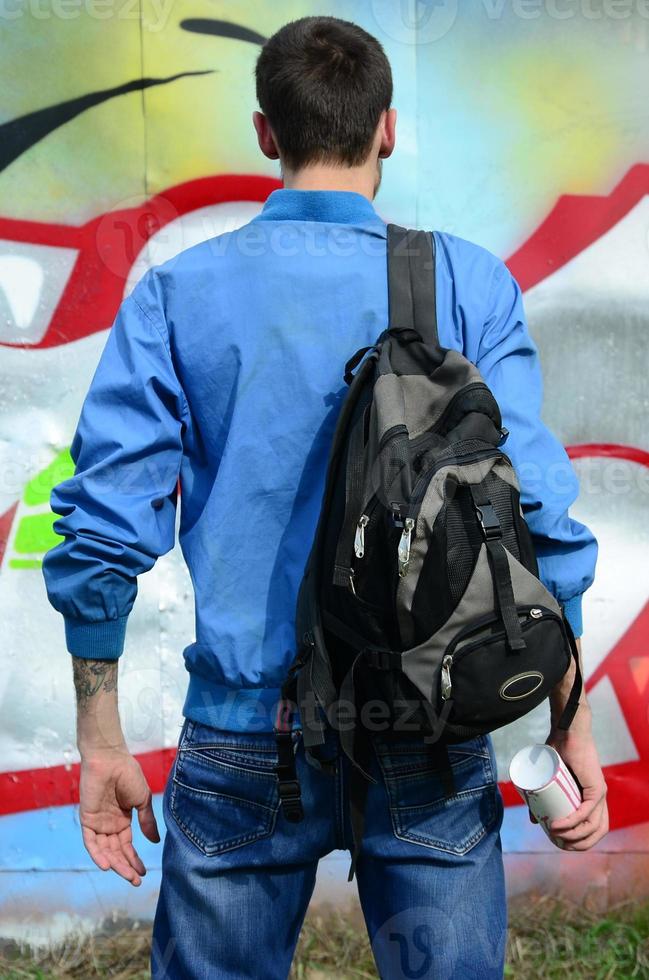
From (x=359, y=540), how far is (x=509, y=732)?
1.79 meters

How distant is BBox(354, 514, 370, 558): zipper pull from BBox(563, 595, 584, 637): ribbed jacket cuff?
0.42 metres

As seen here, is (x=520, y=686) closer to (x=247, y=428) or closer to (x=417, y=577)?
(x=417, y=577)

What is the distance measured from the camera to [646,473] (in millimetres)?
3127

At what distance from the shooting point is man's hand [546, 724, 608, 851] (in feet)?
5.76

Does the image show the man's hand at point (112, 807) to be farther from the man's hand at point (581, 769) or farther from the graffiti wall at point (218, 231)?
the graffiti wall at point (218, 231)

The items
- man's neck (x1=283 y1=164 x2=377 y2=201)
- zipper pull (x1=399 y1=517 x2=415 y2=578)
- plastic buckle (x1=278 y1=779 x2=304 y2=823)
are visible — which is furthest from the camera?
man's neck (x1=283 y1=164 x2=377 y2=201)

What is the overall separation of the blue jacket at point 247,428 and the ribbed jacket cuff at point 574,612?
3cm

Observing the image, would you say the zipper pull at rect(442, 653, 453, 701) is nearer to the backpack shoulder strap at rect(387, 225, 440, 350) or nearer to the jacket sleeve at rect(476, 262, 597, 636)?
the jacket sleeve at rect(476, 262, 597, 636)

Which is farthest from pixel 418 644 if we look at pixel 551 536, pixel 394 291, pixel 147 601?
pixel 147 601

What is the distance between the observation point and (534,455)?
1.73 m

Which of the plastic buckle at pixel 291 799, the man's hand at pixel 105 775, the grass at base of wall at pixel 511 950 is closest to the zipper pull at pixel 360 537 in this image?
the plastic buckle at pixel 291 799

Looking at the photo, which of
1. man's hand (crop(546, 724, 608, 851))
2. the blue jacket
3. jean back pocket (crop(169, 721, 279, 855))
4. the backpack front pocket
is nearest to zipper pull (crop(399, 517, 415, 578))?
the backpack front pocket

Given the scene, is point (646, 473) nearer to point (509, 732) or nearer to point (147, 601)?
point (509, 732)

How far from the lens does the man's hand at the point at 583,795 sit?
176 cm
